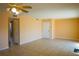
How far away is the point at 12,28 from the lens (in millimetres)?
2768

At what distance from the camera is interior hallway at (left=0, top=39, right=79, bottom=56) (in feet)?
8.10

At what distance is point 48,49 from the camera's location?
8.96ft

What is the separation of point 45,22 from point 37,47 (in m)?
0.53

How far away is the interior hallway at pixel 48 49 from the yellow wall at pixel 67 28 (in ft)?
0.34

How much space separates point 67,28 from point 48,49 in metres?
0.54

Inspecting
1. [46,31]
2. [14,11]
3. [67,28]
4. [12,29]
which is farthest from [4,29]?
[67,28]

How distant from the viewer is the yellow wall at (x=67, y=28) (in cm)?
258


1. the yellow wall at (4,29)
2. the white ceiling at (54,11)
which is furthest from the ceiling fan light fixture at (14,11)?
the white ceiling at (54,11)

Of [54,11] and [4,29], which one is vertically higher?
[54,11]

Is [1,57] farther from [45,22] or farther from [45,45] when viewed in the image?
[45,22]

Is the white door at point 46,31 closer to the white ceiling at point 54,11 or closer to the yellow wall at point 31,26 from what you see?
the yellow wall at point 31,26

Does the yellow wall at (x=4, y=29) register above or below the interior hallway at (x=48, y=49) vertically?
above

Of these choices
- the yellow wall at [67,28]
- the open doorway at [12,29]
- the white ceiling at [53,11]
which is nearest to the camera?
the white ceiling at [53,11]

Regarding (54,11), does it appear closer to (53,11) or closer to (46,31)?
(53,11)
